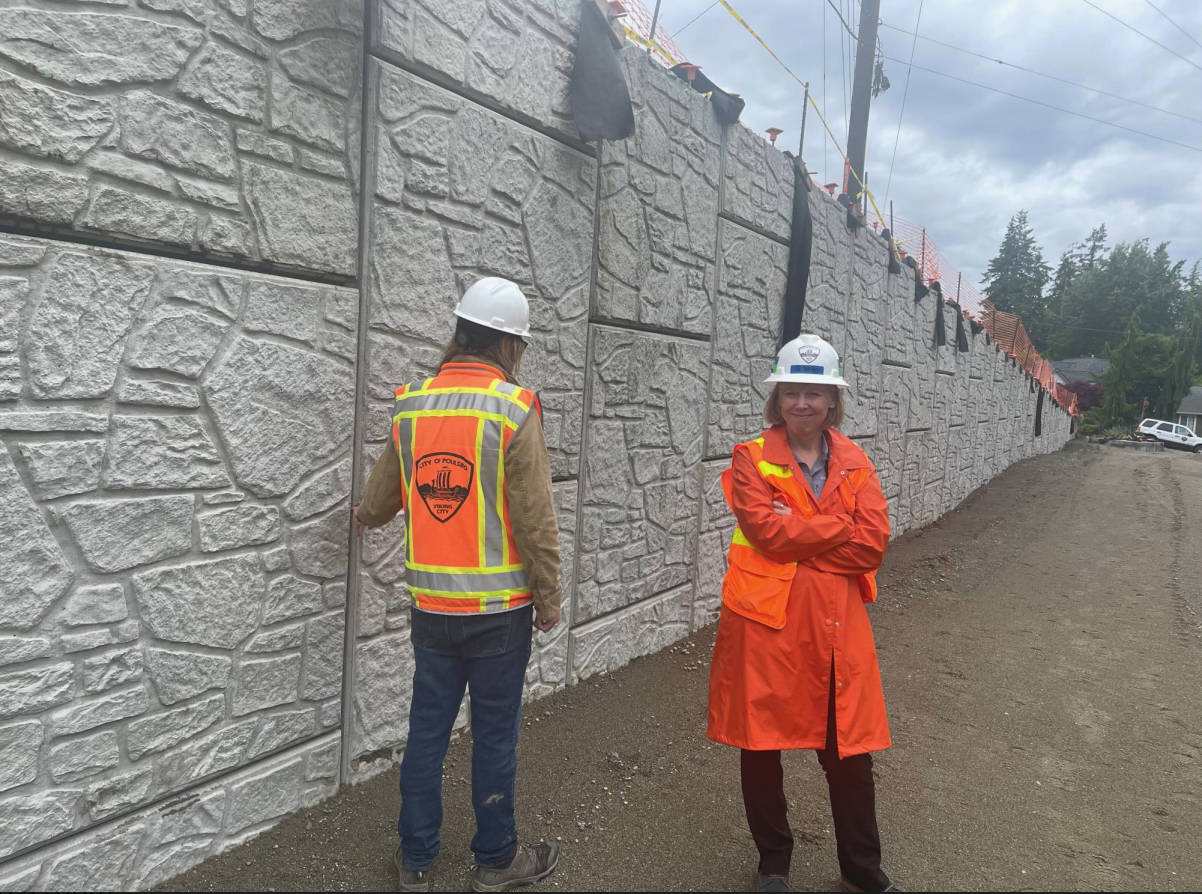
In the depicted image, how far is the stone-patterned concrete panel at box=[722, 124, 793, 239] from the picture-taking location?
575 cm

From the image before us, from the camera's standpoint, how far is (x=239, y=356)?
265 centimetres

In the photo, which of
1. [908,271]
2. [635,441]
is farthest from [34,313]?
[908,271]

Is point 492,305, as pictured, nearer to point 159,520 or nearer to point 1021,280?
point 159,520

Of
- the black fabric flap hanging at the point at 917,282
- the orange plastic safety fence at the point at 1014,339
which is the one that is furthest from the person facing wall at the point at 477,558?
the orange plastic safety fence at the point at 1014,339

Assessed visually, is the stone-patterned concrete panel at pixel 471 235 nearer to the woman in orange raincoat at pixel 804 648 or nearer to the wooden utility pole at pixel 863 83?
the woman in orange raincoat at pixel 804 648

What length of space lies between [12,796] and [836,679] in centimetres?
251

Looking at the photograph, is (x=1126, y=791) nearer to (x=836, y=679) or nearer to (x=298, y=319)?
(x=836, y=679)

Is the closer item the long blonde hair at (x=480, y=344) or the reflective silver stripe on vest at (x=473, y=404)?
the reflective silver stripe on vest at (x=473, y=404)

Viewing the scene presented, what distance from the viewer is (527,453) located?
246cm

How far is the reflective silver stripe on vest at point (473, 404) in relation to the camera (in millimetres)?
2465

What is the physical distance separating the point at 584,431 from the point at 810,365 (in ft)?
5.86

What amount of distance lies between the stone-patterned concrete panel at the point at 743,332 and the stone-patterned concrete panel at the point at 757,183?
0.14 meters

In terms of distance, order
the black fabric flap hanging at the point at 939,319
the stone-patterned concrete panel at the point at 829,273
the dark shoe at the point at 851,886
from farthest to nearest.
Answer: the black fabric flap hanging at the point at 939,319 < the stone-patterned concrete panel at the point at 829,273 < the dark shoe at the point at 851,886

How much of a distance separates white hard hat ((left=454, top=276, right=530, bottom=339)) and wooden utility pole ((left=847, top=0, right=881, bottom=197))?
10.0m
